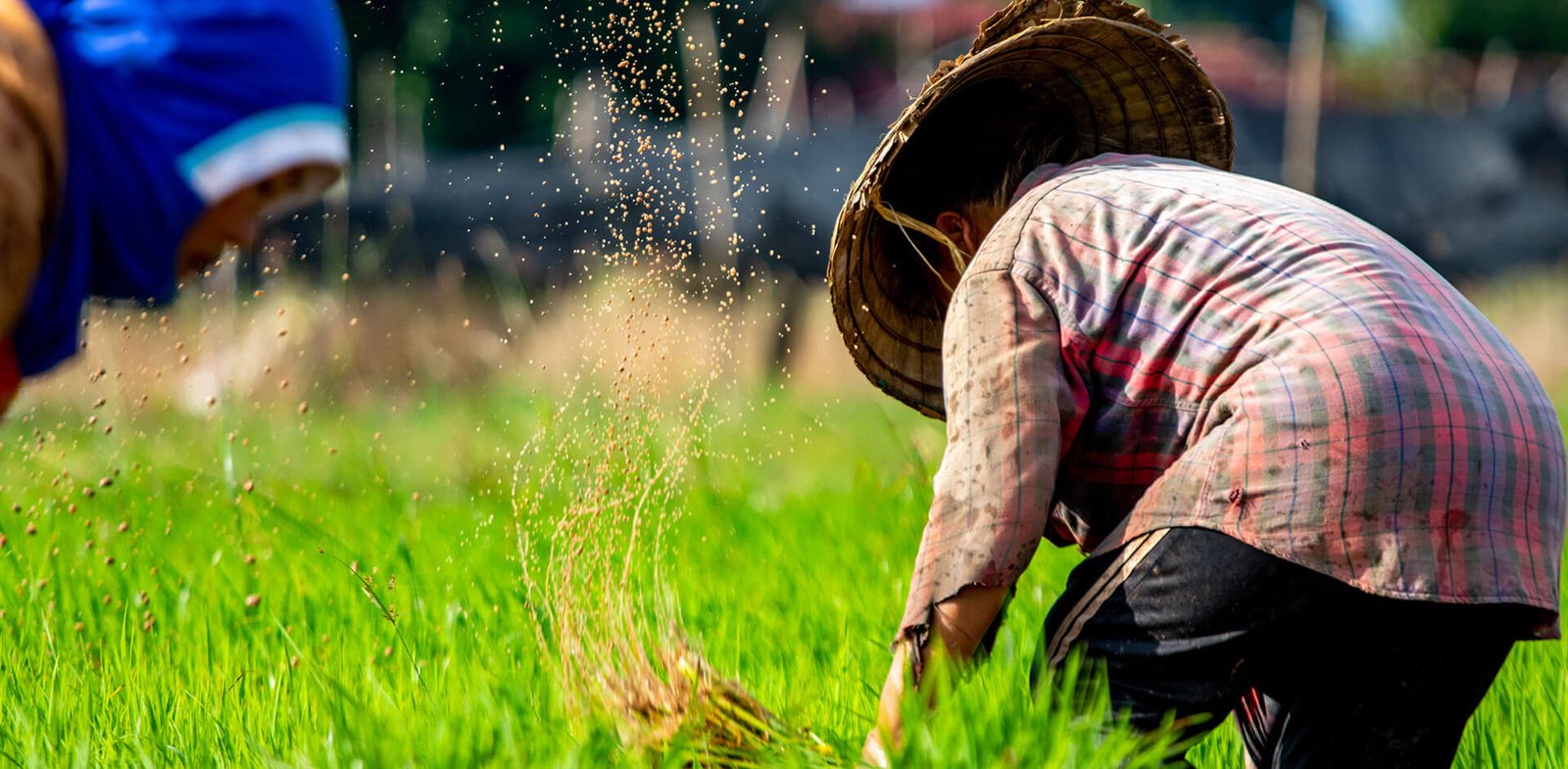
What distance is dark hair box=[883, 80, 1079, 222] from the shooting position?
2594mm

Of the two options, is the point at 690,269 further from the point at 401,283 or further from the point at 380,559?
the point at 380,559

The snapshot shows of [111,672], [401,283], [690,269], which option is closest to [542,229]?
[401,283]

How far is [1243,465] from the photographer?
201cm

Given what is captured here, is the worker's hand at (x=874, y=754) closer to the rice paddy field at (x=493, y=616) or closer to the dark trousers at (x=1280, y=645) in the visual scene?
the rice paddy field at (x=493, y=616)

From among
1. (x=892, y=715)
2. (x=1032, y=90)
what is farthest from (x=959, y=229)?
(x=892, y=715)

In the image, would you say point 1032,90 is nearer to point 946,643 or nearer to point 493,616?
point 946,643

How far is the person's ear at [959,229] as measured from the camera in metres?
2.59

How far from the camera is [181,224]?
1.52 m

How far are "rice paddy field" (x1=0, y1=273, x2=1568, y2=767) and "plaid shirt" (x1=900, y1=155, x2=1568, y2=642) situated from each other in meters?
0.32

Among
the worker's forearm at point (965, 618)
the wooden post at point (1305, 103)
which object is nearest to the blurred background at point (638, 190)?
the wooden post at point (1305, 103)

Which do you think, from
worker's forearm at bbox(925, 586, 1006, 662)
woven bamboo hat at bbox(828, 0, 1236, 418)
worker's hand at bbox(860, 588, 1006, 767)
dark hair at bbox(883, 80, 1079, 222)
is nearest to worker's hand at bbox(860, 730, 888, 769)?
worker's hand at bbox(860, 588, 1006, 767)

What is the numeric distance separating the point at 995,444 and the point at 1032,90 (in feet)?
2.81

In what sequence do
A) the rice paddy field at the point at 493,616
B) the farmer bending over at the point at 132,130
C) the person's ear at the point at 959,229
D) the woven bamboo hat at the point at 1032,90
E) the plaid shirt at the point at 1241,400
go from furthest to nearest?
the person's ear at the point at 959,229 < the woven bamboo hat at the point at 1032,90 < the rice paddy field at the point at 493,616 < the plaid shirt at the point at 1241,400 < the farmer bending over at the point at 132,130

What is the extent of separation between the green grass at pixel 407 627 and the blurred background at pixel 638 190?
57cm
